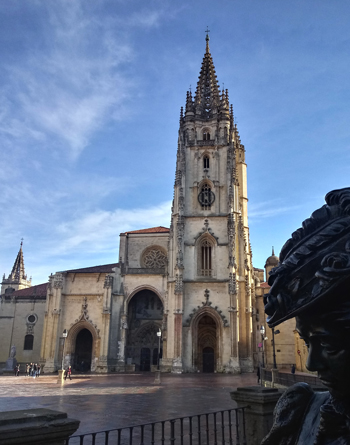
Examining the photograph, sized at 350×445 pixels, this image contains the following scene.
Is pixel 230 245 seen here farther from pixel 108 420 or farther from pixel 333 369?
pixel 333 369

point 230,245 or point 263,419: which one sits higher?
point 230,245

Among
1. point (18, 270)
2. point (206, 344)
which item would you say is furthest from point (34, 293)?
point (18, 270)

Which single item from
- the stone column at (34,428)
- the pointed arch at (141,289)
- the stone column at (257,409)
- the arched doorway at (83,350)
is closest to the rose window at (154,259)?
the pointed arch at (141,289)

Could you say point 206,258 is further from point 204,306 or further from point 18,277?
point 18,277

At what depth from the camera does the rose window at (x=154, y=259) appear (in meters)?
43.9

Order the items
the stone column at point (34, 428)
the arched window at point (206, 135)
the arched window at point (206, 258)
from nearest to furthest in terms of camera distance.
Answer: the stone column at point (34, 428) → the arched window at point (206, 258) → the arched window at point (206, 135)

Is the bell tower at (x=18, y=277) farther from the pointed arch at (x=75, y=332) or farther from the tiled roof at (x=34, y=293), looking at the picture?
the pointed arch at (x=75, y=332)

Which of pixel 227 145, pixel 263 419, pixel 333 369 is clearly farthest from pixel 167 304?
pixel 333 369

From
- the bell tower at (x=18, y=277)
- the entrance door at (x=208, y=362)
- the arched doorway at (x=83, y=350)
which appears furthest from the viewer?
the bell tower at (x=18, y=277)

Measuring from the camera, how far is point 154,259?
44.1 metres

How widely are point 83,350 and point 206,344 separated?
13.2 meters

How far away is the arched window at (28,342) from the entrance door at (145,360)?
1449 centimetres

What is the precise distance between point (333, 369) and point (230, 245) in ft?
116

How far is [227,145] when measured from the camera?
133ft
